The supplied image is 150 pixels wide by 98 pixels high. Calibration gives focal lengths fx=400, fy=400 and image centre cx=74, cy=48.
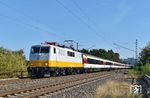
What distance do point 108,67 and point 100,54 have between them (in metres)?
60.3

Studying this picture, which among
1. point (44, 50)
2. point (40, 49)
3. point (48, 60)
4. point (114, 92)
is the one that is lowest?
point (114, 92)

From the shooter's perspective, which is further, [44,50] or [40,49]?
[40,49]

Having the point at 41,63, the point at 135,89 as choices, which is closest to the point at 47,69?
the point at 41,63

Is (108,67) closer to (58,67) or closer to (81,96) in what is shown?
(58,67)

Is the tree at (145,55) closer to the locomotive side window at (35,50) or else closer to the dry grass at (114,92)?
the locomotive side window at (35,50)

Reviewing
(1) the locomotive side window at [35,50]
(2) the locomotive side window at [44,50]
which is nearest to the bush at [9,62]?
(1) the locomotive side window at [35,50]

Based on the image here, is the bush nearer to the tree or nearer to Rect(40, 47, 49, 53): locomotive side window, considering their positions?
Rect(40, 47, 49, 53): locomotive side window

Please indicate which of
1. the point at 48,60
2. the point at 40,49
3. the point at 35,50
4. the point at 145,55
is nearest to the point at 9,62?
the point at 35,50

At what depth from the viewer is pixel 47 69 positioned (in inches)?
→ 1451

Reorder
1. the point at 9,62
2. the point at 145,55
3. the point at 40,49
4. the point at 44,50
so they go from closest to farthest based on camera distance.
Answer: the point at 44,50 < the point at 40,49 < the point at 9,62 < the point at 145,55

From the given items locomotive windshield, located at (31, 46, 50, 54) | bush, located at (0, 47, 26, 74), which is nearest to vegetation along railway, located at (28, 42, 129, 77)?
locomotive windshield, located at (31, 46, 50, 54)

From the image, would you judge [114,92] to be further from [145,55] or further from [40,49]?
[145,55]

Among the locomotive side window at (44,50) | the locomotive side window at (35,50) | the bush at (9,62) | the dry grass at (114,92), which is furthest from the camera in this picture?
the bush at (9,62)

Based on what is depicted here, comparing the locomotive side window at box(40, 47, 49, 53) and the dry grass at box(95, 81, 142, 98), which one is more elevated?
the locomotive side window at box(40, 47, 49, 53)
